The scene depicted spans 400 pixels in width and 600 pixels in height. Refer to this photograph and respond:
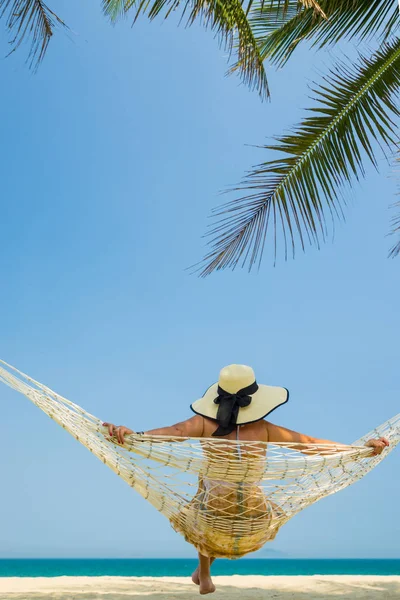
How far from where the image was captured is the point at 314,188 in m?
3.47

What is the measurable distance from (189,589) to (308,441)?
12.7ft

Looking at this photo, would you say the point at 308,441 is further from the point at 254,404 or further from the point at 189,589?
the point at 189,589

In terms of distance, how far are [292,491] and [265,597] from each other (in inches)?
127

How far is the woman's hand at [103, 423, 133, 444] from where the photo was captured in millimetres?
2314

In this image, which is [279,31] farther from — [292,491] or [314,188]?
[292,491]

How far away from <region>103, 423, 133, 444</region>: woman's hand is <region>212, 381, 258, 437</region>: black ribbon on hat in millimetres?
436

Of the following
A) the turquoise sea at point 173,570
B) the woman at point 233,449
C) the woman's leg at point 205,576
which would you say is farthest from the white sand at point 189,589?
the turquoise sea at point 173,570

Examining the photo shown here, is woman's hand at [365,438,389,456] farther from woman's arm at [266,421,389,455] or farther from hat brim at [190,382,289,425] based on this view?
hat brim at [190,382,289,425]

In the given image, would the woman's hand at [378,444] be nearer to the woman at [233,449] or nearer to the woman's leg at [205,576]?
the woman at [233,449]

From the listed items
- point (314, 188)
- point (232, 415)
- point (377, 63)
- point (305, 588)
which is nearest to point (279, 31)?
point (377, 63)

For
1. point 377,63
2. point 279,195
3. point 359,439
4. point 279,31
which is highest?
point 279,31

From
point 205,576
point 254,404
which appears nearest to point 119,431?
point 254,404

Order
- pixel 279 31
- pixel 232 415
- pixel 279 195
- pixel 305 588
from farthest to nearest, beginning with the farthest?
pixel 305 588, pixel 279 31, pixel 279 195, pixel 232 415

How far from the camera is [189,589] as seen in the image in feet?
18.8
